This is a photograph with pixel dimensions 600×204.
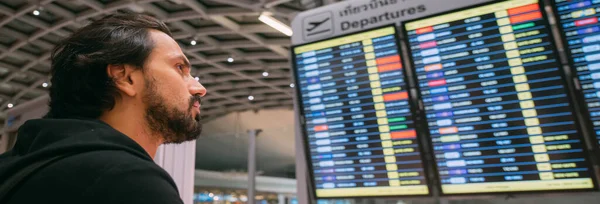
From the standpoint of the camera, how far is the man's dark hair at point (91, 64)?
955 millimetres

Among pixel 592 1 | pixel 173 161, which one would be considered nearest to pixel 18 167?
pixel 592 1

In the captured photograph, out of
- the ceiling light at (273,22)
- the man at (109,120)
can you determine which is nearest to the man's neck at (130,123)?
the man at (109,120)

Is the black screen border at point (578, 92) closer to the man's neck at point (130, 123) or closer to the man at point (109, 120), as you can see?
the man at point (109, 120)

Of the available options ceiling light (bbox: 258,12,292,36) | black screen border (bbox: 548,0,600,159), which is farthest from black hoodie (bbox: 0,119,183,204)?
ceiling light (bbox: 258,12,292,36)

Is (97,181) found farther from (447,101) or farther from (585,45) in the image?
(585,45)

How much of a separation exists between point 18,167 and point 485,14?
2238 mm

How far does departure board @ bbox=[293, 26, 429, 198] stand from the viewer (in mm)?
2451

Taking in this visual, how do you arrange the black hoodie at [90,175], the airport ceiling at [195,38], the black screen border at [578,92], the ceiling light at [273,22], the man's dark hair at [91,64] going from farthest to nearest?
the ceiling light at [273,22] < the airport ceiling at [195,38] < the black screen border at [578,92] < the man's dark hair at [91,64] < the black hoodie at [90,175]

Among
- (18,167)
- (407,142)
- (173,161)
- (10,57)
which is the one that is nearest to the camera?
(18,167)

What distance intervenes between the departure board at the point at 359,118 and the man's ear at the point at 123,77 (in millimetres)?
1762

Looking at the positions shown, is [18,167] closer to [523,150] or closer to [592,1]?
[523,150]

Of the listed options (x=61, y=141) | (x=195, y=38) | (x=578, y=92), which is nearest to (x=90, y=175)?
(x=61, y=141)

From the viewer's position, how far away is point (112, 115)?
99cm

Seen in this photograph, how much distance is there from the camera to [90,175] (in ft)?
2.19
